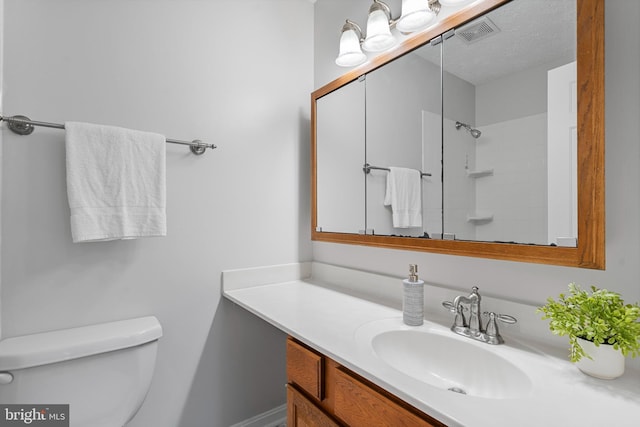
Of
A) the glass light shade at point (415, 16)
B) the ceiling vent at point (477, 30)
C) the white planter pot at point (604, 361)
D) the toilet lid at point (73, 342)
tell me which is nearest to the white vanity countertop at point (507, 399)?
the white planter pot at point (604, 361)

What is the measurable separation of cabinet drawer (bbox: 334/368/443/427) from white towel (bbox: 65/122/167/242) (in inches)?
35.6

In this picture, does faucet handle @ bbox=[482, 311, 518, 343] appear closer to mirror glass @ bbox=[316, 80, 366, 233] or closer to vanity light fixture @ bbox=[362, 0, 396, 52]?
mirror glass @ bbox=[316, 80, 366, 233]

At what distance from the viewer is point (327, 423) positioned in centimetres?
89

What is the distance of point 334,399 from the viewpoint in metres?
0.88

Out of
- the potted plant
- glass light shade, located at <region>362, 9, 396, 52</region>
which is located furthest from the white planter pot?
glass light shade, located at <region>362, 9, 396, 52</region>

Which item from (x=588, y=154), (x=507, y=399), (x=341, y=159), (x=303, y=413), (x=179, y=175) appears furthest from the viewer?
(x=341, y=159)

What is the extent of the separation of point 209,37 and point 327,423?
168cm

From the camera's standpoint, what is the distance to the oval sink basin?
813 millimetres

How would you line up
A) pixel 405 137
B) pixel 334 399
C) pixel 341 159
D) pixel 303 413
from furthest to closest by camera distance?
pixel 341 159, pixel 405 137, pixel 303 413, pixel 334 399

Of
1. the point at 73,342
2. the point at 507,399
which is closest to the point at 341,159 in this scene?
the point at 507,399

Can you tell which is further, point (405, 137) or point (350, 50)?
point (350, 50)

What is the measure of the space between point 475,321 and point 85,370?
4.37 feet

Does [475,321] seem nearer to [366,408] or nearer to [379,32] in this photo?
[366,408]

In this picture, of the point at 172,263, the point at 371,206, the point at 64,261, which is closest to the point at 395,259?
the point at 371,206
